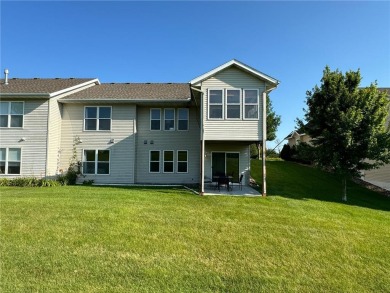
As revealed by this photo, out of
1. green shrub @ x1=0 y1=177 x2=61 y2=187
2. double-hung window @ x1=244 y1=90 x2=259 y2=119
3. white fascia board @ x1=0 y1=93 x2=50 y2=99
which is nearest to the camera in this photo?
double-hung window @ x1=244 y1=90 x2=259 y2=119

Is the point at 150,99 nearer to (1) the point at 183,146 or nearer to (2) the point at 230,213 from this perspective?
(1) the point at 183,146

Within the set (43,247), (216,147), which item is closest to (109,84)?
(216,147)

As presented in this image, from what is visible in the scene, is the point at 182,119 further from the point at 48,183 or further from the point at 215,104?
the point at 48,183

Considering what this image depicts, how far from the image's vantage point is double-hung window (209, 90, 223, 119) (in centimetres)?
1353

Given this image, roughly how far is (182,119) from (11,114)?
410 inches

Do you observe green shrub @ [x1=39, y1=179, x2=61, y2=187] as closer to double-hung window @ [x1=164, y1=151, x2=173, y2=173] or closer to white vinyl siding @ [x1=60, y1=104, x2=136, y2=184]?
white vinyl siding @ [x1=60, y1=104, x2=136, y2=184]

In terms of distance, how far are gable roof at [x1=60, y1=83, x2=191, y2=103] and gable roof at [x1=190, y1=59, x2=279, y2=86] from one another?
11.4 ft

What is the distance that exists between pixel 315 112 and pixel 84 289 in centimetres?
1384

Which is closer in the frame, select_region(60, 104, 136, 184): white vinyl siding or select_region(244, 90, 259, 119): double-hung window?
select_region(244, 90, 259, 119): double-hung window

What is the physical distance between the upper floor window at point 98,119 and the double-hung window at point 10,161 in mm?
4232

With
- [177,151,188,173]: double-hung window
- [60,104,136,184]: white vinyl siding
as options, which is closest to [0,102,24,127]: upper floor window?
[60,104,136,184]: white vinyl siding

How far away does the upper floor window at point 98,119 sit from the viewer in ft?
56.8

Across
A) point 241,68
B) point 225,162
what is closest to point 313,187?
point 225,162

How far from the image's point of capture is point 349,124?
13.2 m
